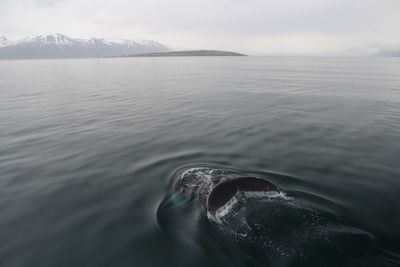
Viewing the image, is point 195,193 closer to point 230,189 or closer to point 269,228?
point 230,189

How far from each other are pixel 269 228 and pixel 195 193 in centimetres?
410

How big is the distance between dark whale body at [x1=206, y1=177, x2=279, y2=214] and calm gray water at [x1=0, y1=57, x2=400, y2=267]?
51 cm

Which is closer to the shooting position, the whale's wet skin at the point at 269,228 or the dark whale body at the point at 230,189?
the whale's wet skin at the point at 269,228

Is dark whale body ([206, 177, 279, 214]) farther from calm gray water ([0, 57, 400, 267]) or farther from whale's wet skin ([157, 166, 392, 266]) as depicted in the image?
calm gray water ([0, 57, 400, 267])

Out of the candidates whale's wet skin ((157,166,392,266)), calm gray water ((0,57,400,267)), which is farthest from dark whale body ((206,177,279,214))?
calm gray water ((0,57,400,267))

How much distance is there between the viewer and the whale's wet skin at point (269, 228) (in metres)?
9.16

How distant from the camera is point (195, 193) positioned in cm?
1322

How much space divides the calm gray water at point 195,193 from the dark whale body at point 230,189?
1.69 feet

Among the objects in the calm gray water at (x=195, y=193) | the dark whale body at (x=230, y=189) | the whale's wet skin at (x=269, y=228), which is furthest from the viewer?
the dark whale body at (x=230, y=189)

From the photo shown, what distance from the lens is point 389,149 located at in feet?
62.8

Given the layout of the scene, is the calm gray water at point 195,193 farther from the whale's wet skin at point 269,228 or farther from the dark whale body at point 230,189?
the dark whale body at point 230,189

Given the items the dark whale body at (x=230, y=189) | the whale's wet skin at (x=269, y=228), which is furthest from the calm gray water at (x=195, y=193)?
the dark whale body at (x=230, y=189)

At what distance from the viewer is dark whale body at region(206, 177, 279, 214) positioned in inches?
455

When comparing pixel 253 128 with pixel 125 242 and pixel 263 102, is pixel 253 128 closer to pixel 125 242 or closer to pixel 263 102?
Result: pixel 263 102
